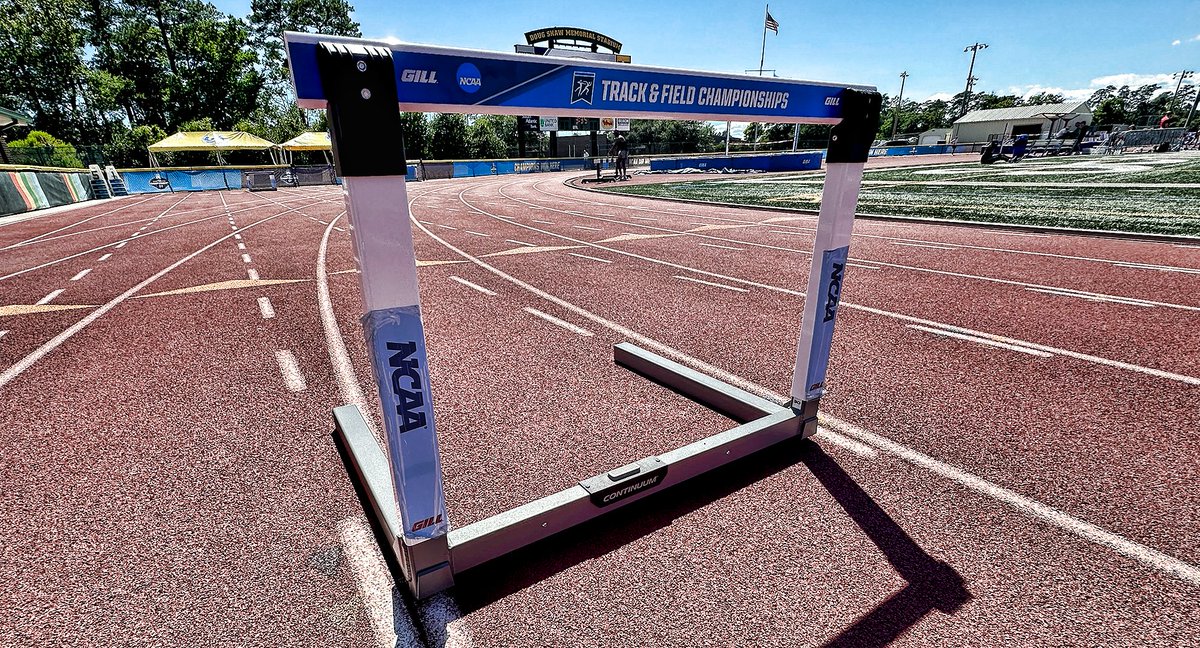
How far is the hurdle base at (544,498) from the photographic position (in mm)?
2451

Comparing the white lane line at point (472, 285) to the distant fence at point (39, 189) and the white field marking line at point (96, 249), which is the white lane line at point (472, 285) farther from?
the distant fence at point (39, 189)

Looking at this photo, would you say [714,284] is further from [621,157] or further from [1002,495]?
[621,157]

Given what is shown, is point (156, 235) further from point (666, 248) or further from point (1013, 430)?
point (1013, 430)

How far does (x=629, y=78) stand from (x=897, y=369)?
4024 mm

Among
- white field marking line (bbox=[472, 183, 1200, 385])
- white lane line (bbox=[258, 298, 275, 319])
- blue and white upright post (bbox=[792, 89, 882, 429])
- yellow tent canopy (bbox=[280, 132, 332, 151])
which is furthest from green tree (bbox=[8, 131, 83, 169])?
blue and white upright post (bbox=[792, 89, 882, 429])

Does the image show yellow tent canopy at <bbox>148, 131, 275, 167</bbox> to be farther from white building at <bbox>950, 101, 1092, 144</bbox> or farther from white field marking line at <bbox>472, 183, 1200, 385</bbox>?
white building at <bbox>950, 101, 1092, 144</bbox>

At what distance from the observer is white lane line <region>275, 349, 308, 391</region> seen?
4727mm

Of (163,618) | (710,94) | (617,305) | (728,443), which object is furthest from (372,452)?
(617,305)

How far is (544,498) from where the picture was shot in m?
2.77

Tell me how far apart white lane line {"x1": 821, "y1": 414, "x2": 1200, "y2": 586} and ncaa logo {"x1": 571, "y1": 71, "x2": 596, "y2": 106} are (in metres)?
3.07

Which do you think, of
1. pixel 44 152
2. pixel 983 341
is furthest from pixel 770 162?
pixel 44 152

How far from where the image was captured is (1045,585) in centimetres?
245

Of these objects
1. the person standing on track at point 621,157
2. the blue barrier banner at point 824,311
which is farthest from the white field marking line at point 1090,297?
the person standing on track at point 621,157

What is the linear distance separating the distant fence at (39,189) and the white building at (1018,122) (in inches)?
3918
